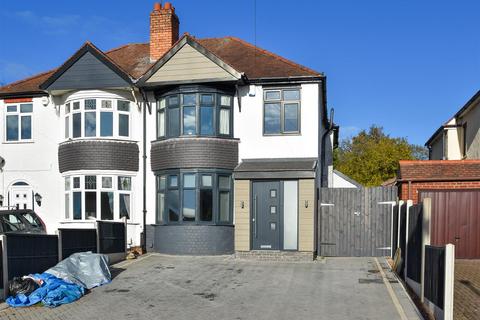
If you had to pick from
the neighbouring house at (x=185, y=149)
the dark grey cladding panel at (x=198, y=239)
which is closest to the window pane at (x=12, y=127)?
the neighbouring house at (x=185, y=149)

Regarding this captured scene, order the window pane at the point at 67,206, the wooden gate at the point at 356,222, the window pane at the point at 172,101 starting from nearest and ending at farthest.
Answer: the wooden gate at the point at 356,222 → the window pane at the point at 172,101 → the window pane at the point at 67,206

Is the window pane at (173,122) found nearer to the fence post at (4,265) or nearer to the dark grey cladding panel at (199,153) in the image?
the dark grey cladding panel at (199,153)

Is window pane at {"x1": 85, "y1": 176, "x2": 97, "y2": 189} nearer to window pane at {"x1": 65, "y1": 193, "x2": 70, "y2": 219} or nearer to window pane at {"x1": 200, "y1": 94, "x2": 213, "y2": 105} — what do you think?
window pane at {"x1": 65, "y1": 193, "x2": 70, "y2": 219}

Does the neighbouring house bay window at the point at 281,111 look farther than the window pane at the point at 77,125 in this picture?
No

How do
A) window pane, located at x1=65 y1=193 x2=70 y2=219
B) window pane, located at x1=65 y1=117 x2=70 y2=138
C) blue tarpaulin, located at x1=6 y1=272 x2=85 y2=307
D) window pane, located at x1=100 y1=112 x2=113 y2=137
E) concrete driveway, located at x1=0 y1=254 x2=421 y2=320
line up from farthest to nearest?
window pane, located at x1=65 y1=117 x2=70 y2=138 < window pane, located at x1=65 y1=193 x2=70 y2=219 < window pane, located at x1=100 y1=112 x2=113 y2=137 < blue tarpaulin, located at x1=6 y1=272 x2=85 y2=307 < concrete driveway, located at x1=0 y1=254 x2=421 y2=320

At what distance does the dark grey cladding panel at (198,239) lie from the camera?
1605 cm

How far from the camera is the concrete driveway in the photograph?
8.94 meters

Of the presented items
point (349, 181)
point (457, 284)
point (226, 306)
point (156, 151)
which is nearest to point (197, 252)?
point (156, 151)

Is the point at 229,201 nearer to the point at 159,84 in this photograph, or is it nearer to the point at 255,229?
the point at 255,229

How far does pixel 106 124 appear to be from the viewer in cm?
1728

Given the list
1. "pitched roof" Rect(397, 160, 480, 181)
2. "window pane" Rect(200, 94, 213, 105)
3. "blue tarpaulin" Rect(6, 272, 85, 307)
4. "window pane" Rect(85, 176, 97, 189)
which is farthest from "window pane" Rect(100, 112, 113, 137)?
"pitched roof" Rect(397, 160, 480, 181)

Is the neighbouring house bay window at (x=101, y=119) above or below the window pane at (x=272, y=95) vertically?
below

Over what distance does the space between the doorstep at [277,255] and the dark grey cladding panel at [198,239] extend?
99 cm

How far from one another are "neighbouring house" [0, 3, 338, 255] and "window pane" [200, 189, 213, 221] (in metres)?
0.03
